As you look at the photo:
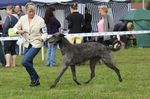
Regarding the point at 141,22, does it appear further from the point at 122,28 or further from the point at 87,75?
the point at 87,75

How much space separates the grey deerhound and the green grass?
16.6 inches

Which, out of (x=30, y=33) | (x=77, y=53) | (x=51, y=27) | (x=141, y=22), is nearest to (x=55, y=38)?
(x=30, y=33)

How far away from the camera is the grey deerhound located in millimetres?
11008

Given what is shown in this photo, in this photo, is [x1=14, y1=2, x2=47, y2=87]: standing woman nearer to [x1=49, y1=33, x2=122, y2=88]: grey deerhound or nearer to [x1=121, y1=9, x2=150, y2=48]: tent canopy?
[x1=49, y1=33, x2=122, y2=88]: grey deerhound

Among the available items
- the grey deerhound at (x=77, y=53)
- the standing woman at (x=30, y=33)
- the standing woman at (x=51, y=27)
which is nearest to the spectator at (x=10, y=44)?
the standing woman at (x=51, y=27)

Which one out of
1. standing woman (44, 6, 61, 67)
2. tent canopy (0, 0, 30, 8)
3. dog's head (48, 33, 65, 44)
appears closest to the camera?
dog's head (48, 33, 65, 44)

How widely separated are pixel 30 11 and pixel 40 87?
1.62m

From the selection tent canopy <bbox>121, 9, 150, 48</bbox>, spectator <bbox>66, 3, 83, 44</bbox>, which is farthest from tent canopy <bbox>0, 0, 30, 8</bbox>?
spectator <bbox>66, 3, 83, 44</bbox>

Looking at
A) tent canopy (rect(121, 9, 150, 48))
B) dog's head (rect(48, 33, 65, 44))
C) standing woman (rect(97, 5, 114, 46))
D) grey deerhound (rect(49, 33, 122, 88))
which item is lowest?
tent canopy (rect(121, 9, 150, 48))

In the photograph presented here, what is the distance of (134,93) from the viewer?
975cm

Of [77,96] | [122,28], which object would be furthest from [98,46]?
[122,28]

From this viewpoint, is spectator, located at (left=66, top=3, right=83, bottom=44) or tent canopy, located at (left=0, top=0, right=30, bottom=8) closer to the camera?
spectator, located at (left=66, top=3, right=83, bottom=44)

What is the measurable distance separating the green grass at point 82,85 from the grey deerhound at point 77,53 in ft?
1.38

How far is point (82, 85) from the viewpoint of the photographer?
11281 mm
